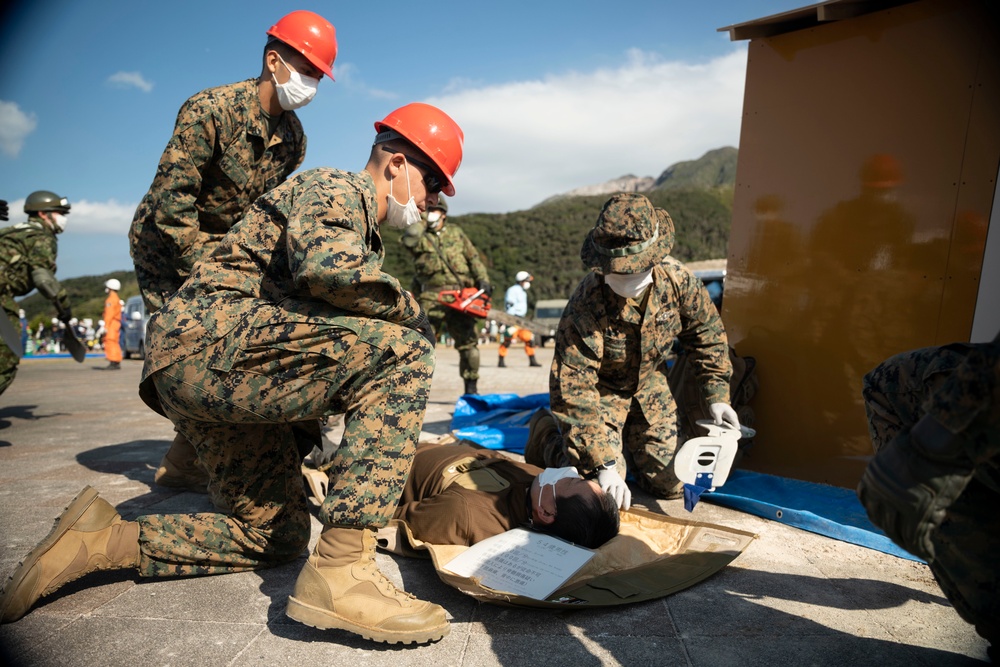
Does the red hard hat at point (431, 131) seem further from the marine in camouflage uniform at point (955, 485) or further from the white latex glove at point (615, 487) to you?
the marine in camouflage uniform at point (955, 485)

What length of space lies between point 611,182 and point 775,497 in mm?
131668

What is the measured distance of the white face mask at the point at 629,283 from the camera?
10.6 feet

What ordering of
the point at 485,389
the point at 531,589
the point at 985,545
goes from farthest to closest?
the point at 485,389
the point at 531,589
the point at 985,545

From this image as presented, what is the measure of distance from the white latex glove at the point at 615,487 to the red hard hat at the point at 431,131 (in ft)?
4.83

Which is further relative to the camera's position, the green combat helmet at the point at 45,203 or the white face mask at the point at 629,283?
the green combat helmet at the point at 45,203

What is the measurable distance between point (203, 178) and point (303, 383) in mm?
1912

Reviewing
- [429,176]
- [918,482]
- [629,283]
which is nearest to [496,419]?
[629,283]

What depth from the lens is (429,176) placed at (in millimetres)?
2354

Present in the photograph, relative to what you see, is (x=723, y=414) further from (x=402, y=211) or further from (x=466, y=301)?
(x=466, y=301)

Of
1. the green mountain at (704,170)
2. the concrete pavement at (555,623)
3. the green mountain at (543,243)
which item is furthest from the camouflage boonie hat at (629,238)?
the green mountain at (704,170)

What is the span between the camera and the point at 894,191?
11.3 feet

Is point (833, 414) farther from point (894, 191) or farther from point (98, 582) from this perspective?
point (98, 582)

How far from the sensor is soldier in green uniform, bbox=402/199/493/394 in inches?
284

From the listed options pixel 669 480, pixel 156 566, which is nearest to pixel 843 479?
pixel 669 480
